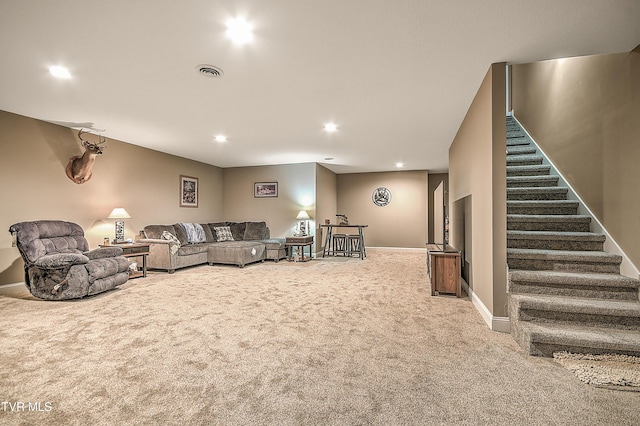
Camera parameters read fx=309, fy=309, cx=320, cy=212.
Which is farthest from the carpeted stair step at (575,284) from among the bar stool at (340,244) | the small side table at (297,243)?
the bar stool at (340,244)

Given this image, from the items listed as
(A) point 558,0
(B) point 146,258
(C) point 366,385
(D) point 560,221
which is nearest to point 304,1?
(A) point 558,0

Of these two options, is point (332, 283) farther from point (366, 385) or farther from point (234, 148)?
point (234, 148)

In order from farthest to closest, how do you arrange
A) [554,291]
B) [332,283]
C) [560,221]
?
1. [332,283]
2. [560,221]
3. [554,291]

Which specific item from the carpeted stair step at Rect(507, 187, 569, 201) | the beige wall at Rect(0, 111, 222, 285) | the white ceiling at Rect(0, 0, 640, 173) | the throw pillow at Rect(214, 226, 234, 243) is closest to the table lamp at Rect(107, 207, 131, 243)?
the beige wall at Rect(0, 111, 222, 285)

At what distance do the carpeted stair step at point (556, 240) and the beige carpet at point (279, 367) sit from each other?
0.90 metres

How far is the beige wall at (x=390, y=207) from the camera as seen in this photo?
9297 millimetres

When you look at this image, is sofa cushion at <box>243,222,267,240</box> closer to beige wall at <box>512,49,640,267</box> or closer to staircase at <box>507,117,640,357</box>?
staircase at <box>507,117,640,357</box>

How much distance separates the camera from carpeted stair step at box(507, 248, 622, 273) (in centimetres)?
286

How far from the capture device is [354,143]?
597 cm

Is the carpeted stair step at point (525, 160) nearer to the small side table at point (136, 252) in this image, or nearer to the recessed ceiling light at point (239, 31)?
the recessed ceiling light at point (239, 31)

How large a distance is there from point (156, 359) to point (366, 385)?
4.85 ft

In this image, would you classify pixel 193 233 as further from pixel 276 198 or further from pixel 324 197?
pixel 324 197

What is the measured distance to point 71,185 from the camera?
4.95 m

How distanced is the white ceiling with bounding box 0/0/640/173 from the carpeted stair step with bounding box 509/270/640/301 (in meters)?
1.95
